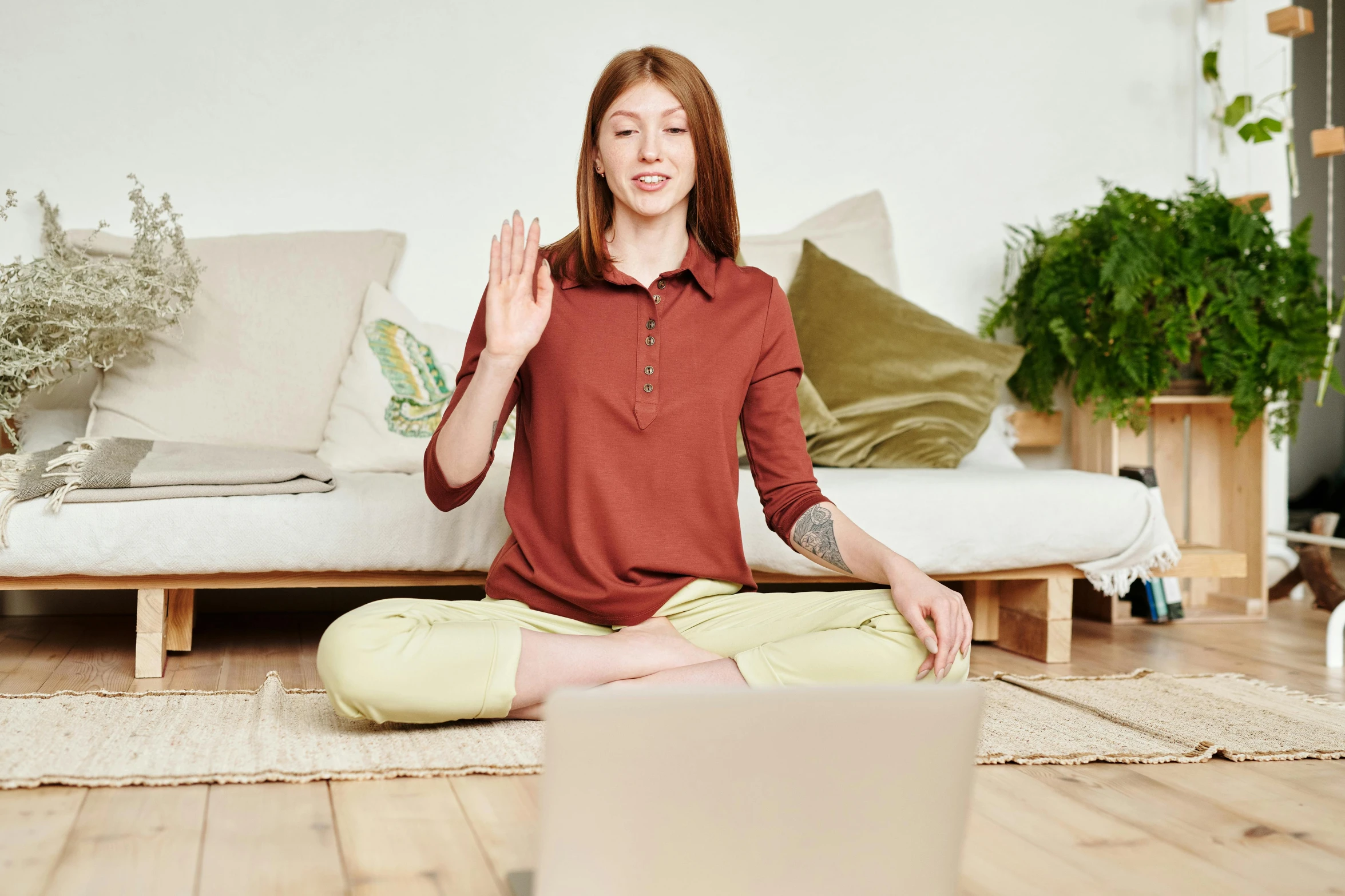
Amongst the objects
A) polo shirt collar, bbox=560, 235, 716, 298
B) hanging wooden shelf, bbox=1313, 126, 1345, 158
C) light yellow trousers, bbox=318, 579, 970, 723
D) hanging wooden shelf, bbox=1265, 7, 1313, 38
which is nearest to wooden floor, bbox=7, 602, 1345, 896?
light yellow trousers, bbox=318, 579, 970, 723

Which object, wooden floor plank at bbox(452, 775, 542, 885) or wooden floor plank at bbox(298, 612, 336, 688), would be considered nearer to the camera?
wooden floor plank at bbox(452, 775, 542, 885)

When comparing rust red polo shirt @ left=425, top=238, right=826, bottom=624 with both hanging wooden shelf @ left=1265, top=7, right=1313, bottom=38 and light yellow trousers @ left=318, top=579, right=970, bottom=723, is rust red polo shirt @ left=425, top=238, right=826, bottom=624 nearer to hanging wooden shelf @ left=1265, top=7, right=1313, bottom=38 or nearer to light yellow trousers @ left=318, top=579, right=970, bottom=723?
light yellow trousers @ left=318, top=579, right=970, bottom=723

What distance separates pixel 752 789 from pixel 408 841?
0.51 metres

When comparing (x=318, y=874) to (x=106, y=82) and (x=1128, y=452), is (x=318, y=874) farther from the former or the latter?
(x=1128, y=452)

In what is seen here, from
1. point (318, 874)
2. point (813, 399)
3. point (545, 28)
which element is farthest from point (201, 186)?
point (318, 874)

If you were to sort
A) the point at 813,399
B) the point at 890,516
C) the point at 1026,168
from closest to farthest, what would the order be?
the point at 890,516, the point at 813,399, the point at 1026,168

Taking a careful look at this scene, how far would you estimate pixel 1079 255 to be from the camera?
2.65 meters

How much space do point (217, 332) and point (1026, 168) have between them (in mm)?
2133

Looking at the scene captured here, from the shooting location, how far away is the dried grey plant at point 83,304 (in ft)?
6.68

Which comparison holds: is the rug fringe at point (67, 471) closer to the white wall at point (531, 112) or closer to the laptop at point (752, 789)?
the white wall at point (531, 112)

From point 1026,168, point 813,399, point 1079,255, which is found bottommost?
point 813,399

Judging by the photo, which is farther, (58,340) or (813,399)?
(813,399)

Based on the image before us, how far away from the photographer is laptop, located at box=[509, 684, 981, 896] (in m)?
0.73

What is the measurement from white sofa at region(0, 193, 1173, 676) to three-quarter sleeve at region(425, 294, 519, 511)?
0.44 m
